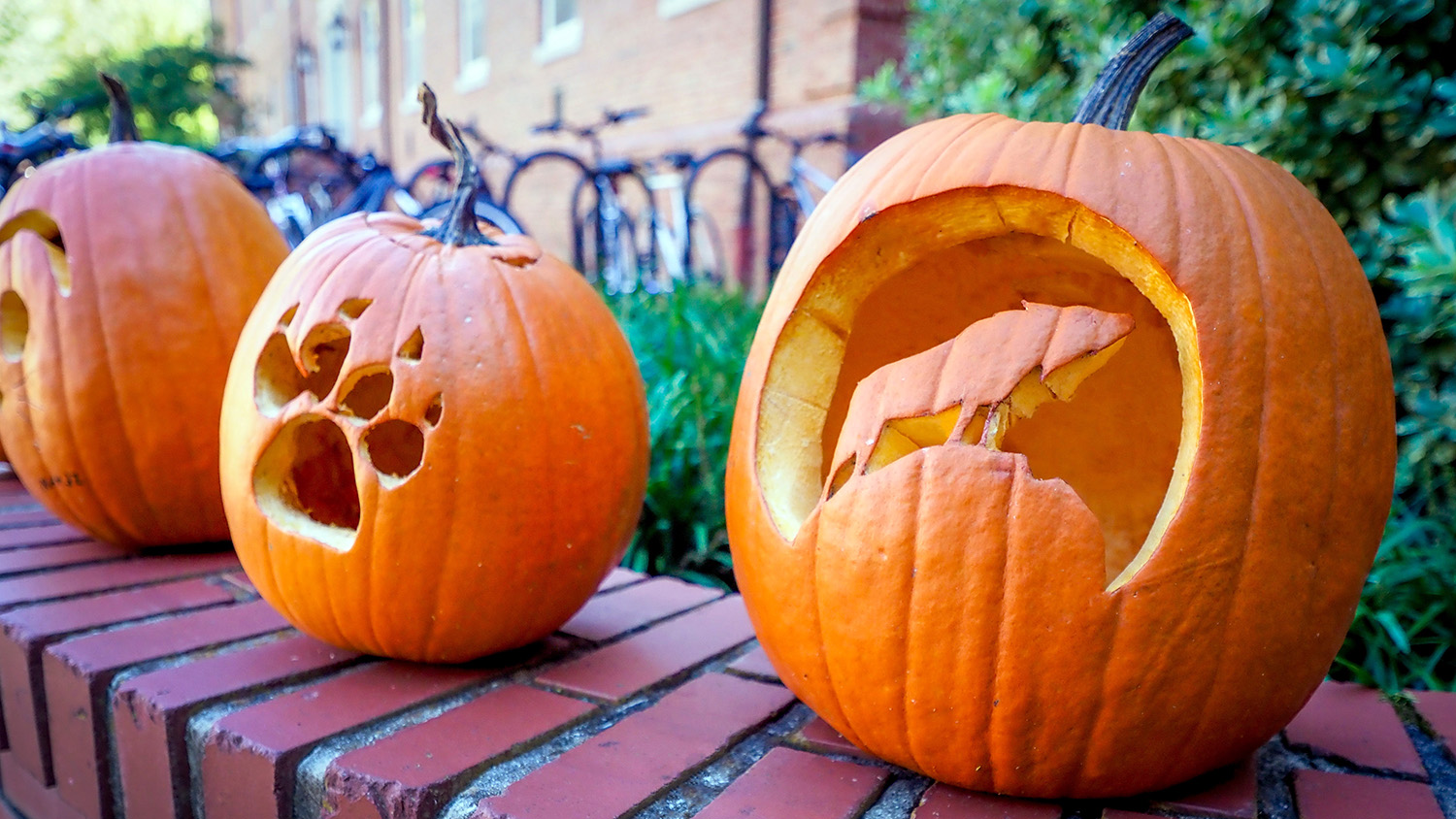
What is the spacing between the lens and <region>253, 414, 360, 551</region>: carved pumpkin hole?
3.97 feet

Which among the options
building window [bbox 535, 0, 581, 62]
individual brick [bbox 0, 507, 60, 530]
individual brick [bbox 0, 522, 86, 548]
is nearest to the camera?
individual brick [bbox 0, 522, 86, 548]

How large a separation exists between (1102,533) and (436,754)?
29.5 inches

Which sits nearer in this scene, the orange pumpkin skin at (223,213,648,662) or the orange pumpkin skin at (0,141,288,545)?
the orange pumpkin skin at (223,213,648,662)

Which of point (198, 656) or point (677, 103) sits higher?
point (677, 103)

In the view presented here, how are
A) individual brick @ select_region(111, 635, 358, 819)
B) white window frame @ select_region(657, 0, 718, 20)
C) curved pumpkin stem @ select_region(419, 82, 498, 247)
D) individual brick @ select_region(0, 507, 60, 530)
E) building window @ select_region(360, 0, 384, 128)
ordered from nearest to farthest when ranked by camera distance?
individual brick @ select_region(111, 635, 358, 819)
curved pumpkin stem @ select_region(419, 82, 498, 247)
individual brick @ select_region(0, 507, 60, 530)
white window frame @ select_region(657, 0, 718, 20)
building window @ select_region(360, 0, 384, 128)

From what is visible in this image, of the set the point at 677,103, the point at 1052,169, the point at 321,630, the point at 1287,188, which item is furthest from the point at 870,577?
the point at 677,103

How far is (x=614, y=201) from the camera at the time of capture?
5.68m

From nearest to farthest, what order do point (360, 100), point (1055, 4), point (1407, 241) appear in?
1. point (1407, 241)
2. point (1055, 4)
3. point (360, 100)

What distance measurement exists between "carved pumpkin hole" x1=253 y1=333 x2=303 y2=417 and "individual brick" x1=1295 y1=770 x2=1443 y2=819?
4.28 ft

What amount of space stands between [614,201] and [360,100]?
13976 mm

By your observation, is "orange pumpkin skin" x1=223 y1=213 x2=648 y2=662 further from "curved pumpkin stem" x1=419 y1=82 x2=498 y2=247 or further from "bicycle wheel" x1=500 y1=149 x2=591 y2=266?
"bicycle wheel" x1=500 y1=149 x2=591 y2=266

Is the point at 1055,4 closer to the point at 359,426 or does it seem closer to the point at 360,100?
the point at 359,426

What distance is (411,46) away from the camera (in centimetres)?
1441

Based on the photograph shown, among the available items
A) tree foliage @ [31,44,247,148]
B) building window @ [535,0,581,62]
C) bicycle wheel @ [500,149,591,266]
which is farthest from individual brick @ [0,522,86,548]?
tree foliage @ [31,44,247,148]
